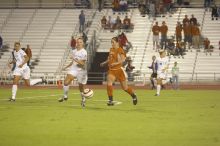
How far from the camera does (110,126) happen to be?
44.3 feet

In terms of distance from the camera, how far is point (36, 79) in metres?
39.2

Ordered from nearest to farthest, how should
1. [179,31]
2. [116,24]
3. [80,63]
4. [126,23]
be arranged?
[80,63] < [179,31] < [126,23] < [116,24]

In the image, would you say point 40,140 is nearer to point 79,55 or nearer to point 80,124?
point 80,124

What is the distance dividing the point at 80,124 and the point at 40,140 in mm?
2754

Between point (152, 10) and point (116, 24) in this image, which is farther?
point (152, 10)

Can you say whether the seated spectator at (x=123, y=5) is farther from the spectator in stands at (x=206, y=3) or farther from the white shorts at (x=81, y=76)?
the white shorts at (x=81, y=76)

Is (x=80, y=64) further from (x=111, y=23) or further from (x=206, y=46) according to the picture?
(x=111, y=23)

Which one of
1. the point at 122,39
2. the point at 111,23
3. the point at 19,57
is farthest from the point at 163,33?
the point at 19,57

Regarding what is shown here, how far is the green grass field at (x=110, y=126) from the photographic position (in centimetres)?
1112

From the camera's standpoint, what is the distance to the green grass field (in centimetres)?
1112

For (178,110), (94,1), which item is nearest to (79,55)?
(178,110)

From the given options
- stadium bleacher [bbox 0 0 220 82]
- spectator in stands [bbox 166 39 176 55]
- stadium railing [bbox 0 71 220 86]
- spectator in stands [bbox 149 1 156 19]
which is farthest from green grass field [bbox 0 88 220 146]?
spectator in stands [bbox 149 1 156 19]

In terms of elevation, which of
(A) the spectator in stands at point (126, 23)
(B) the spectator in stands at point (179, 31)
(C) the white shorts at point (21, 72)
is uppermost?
(A) the spectator in stands at point (126, 23)

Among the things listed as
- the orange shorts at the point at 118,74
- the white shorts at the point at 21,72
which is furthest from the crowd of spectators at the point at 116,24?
the orange shorts at the point at 118,74
